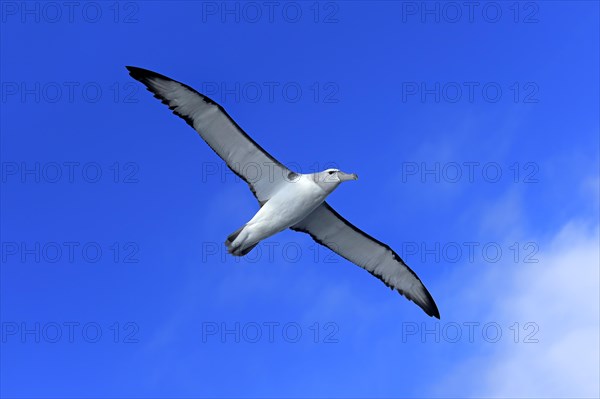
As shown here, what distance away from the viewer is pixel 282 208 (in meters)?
22.6

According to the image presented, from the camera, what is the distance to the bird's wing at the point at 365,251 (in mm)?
24922

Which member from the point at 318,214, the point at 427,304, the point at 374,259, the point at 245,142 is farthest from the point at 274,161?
the point at 427,304

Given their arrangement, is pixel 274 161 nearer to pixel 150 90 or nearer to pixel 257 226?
pixel 257 226

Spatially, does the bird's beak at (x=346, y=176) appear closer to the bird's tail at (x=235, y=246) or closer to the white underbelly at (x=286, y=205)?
the white underbelly at (x=286, y=205)

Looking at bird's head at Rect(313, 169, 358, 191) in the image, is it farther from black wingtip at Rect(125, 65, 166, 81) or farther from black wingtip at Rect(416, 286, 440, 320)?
black wingtip at Rect(416, 286, 440, 320)

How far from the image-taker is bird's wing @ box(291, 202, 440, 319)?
81.8 ft

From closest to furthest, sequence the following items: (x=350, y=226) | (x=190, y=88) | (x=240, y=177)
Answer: (x=190, y=88) < (x=240, y=177) < (x=350, y=226)

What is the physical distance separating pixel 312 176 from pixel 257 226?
218cm

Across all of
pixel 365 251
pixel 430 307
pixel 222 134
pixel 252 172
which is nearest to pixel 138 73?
pixel 222 134

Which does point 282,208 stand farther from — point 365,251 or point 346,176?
point 365,251

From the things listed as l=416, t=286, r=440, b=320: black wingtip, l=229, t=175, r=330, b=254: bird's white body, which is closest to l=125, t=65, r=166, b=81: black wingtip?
l=229, t=175, r=330, b=254: bird's white body

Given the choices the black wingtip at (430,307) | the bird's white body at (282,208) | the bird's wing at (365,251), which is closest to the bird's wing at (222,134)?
the bird's white body at (282,208)

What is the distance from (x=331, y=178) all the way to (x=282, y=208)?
1.68 metres

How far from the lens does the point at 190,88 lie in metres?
21.9
